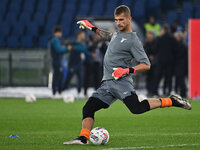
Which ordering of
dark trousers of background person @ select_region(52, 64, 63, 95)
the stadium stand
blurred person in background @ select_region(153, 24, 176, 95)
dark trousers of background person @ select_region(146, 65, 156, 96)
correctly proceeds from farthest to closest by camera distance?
the stadium stand
dark trousers of background person @ select_region(146, 65, 156, 96)
blurred person in background @ select_region(153, 24, 176, 95)
dark trousers of background person @ select_region(52, 64, 63, 95)

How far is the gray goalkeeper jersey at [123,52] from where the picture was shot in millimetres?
8289

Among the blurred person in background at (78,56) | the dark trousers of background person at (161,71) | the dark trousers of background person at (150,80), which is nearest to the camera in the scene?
the blurred person in background at (78,56)

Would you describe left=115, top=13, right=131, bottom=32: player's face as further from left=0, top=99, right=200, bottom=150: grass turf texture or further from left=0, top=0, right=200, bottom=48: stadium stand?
left=0, top=0, right=200, bottom=48: stadium stand

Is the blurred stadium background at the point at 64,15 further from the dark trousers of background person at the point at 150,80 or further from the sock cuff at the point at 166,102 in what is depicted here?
the sock cuff at the point at 166,102

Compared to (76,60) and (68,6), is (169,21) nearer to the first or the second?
(68,6)

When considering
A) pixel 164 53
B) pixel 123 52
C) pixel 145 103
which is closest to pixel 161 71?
pixel 164 53

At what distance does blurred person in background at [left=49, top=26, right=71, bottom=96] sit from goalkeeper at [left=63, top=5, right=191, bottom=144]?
10901 mm

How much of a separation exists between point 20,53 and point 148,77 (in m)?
6.63

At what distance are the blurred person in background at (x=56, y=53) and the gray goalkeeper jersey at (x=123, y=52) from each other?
10.9 metres

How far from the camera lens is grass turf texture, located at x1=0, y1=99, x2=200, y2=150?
8.29m

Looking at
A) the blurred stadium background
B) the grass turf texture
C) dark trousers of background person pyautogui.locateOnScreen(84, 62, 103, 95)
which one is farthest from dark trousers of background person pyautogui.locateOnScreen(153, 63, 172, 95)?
the blurred stadium background

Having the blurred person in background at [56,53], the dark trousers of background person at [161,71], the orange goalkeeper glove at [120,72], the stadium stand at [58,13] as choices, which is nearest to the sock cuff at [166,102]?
the orange goalkeeper glove at [120,72]

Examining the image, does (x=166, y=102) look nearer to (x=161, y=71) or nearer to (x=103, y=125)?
(x=103, y=125)

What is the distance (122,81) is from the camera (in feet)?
27.4
